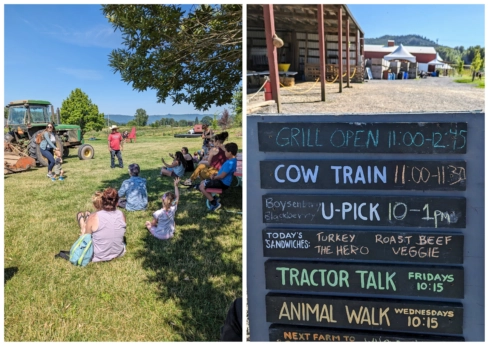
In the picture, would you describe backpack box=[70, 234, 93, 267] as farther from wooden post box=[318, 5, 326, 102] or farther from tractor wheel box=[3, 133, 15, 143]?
wooden post box=[318, 5, 326, 102]

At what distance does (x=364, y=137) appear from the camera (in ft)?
4.75

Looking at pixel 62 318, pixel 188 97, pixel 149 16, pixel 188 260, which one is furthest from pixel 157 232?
pixel 149 16

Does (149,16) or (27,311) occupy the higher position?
(149,16)

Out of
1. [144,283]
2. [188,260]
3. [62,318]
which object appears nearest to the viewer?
[62,318]

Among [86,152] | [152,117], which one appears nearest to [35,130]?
[86,152]

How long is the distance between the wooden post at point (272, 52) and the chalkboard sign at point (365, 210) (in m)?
0.41

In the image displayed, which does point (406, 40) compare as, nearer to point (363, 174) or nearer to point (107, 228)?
point (363, 174)

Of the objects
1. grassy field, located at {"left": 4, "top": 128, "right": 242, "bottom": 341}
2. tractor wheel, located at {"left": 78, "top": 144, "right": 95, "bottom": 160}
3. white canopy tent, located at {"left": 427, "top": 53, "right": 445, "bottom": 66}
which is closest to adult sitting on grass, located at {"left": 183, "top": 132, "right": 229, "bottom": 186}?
grassy field, located at {"left": 4, "top": 128, "right": 242, "bottom": 341}

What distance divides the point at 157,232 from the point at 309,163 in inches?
78.5

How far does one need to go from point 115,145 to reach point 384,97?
2347mm

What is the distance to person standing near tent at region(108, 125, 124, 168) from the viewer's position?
9.90 ft

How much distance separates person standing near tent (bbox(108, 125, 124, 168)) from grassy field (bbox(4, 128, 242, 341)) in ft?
0.16

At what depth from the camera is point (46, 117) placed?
10.1 feet

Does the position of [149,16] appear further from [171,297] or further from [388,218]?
[388,218]
